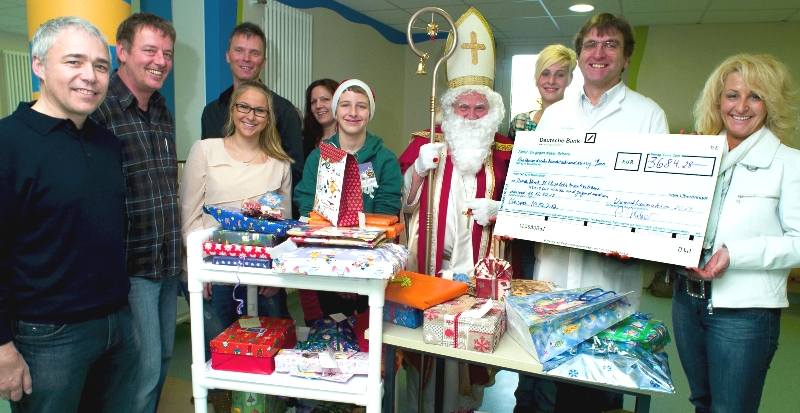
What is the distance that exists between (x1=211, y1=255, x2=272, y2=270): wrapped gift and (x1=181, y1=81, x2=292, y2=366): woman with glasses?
1.95 feet

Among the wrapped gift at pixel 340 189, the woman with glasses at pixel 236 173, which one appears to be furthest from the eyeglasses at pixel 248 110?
the wrapped gift at pixel 340 189

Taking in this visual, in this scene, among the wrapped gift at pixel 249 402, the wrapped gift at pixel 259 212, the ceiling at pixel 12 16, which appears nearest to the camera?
the wrapped gift at pixel 259 212

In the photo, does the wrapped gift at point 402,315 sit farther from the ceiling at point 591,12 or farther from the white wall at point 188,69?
the ceiling at point 591,12

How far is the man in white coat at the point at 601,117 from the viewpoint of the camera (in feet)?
6.74

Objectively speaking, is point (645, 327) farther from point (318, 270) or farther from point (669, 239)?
point (318, 270)

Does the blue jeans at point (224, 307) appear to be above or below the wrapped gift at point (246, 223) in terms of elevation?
Answer: below

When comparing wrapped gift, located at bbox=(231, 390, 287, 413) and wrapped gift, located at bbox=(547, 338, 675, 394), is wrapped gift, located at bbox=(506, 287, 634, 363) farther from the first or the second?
wrapped gift, located at bbox=(231, 390, 287, 413)

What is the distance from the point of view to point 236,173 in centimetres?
219

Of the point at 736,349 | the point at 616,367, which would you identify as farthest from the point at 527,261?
the point at 616,367

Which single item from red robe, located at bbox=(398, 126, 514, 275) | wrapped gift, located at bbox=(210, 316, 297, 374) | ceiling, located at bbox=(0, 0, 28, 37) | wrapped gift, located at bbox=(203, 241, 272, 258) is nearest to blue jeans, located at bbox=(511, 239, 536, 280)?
red robe, located at bbox=(398, 126, 514, 275)

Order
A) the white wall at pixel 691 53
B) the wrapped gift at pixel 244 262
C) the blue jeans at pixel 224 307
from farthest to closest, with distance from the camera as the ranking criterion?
the white wall at pixel 691 53, the blue jeans at pixel 224 307, the wrapped gift at pixel 244 262

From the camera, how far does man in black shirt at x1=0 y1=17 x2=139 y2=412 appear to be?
1.33m

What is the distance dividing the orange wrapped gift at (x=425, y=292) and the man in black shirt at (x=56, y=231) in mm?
894

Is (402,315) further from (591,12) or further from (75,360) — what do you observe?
→ (591,12)
